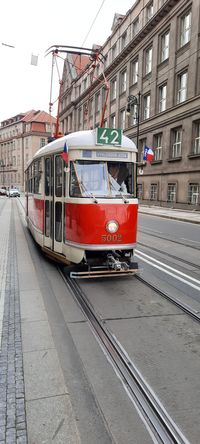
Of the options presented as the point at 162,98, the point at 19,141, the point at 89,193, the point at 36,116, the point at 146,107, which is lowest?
the point at 89,193

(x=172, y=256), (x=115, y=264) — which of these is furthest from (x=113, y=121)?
(x=115, y=264)

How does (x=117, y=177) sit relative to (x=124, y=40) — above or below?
below

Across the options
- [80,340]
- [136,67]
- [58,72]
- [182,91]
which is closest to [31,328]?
[80,340]

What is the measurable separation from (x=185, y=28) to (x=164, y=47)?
4.02 m

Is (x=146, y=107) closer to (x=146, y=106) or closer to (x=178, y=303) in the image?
(x=146, y=106)

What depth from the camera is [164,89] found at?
3350 centimetres

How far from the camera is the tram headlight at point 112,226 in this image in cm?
724

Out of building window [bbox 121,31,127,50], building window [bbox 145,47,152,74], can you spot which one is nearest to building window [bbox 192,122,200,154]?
building window [bbox 145,47,152,74]

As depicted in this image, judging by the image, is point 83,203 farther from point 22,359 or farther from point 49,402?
point 49,402

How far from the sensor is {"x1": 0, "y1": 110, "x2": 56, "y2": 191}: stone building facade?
306ft

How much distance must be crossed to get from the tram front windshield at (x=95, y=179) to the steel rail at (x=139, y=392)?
2770mm

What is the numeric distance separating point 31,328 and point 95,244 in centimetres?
248

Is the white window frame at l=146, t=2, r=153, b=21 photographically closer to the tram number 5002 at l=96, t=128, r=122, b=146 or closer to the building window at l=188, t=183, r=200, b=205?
the building window at l=188, t=183, r=200, b=205

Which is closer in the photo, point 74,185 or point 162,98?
point 74,185
